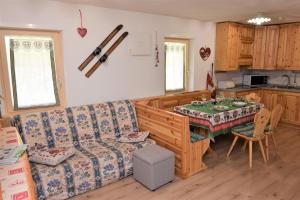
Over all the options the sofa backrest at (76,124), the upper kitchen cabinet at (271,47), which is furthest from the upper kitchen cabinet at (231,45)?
the sofa backrest at (76,124)

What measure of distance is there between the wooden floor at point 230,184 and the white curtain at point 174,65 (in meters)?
1.70

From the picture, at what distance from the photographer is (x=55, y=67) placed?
3.15 meters

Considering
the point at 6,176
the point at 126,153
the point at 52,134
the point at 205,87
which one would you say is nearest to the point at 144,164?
the point at 126,153

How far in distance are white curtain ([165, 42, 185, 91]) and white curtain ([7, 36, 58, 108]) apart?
85.7 inches

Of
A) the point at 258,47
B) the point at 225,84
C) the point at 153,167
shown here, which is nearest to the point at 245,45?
the point at 258,47

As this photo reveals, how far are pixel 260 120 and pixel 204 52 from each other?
227cm

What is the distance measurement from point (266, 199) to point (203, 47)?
3.25 m

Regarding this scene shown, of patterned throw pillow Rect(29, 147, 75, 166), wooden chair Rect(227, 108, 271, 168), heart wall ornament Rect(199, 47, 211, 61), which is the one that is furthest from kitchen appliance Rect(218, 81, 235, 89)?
patterned throw pillow Rect(29, 147, 75, 166)

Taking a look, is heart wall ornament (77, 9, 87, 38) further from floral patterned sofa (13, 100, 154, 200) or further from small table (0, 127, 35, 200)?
small table (0, 127, 35, 200)

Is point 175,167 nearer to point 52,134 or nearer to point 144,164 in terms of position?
point 144,164

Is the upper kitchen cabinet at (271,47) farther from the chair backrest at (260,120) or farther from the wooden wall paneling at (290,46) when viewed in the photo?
the chair backrest at (260,120)

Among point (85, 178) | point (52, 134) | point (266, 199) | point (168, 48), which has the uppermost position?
point (168, 48)

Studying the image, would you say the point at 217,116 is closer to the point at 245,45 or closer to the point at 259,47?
the point at 245,45

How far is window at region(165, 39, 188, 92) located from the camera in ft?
14.4
